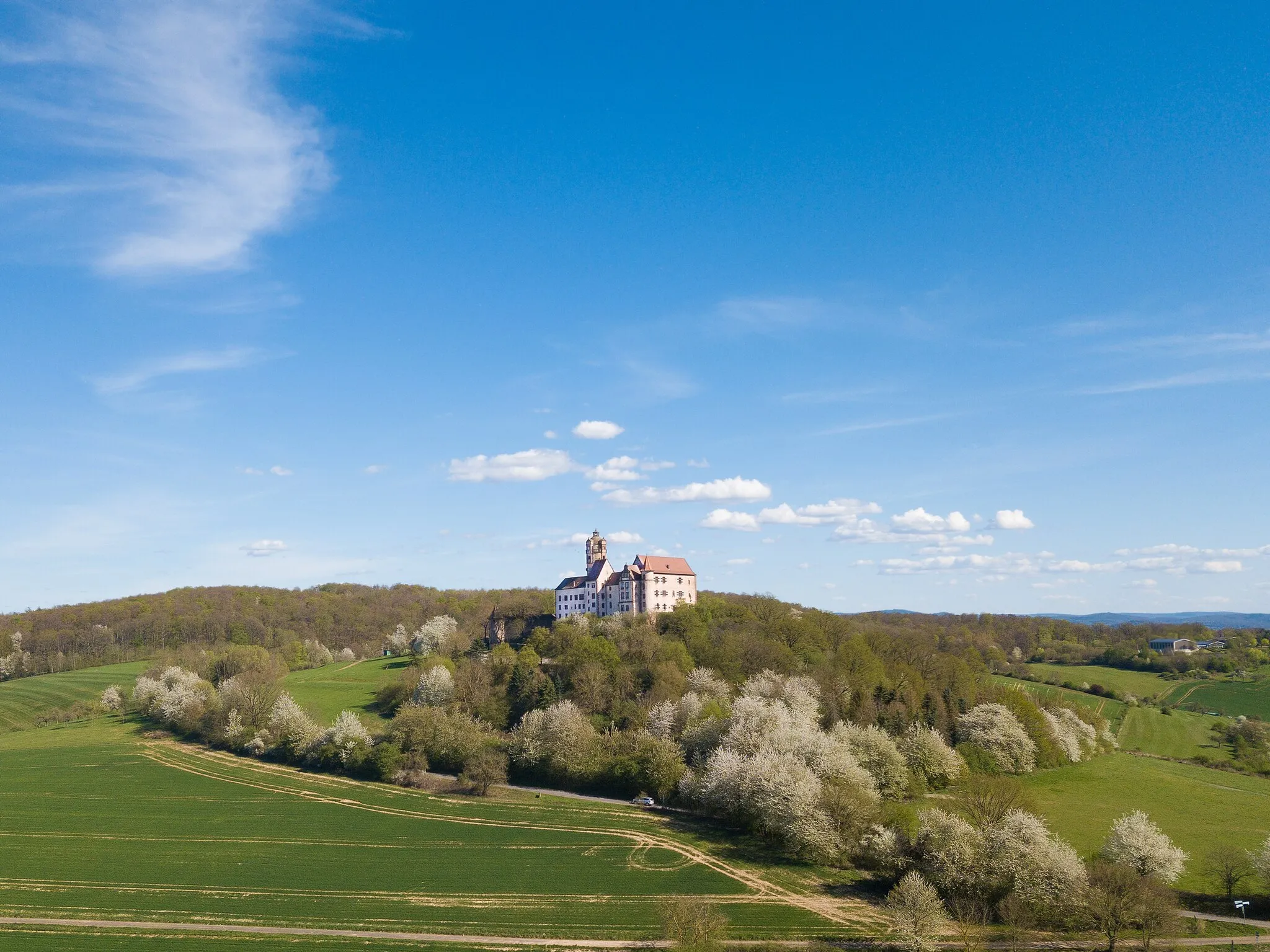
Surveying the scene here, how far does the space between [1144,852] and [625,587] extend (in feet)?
254

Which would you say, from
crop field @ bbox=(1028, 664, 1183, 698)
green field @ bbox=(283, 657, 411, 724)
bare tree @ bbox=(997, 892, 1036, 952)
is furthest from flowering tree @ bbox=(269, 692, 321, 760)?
crop field @ bbox=(1028, 664, 1183, 698)

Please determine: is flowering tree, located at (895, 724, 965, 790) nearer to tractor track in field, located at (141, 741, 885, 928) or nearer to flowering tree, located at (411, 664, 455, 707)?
tractor track in field, located at (141, 741, 885, 928)

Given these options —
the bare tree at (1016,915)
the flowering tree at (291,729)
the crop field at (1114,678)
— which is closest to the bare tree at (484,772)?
the flowering tree at (291,729)

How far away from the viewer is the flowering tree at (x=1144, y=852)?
45.6 metres

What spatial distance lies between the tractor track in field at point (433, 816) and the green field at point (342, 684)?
12873 mm

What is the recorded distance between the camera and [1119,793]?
222 ft

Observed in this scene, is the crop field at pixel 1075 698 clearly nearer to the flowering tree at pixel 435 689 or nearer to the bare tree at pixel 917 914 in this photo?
the bare tree at pixel 917 914

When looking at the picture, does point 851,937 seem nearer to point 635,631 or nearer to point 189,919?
point 189,919

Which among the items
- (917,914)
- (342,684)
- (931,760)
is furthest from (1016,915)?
(342,684)

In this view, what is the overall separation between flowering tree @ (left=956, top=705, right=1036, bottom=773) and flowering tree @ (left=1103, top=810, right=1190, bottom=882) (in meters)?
29.5

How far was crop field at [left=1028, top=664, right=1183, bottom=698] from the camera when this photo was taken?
11762 cm

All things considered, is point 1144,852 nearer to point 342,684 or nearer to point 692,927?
point 692,927

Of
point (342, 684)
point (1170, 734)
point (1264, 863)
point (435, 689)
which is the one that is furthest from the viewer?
point (342, 684)

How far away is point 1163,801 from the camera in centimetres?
6481
